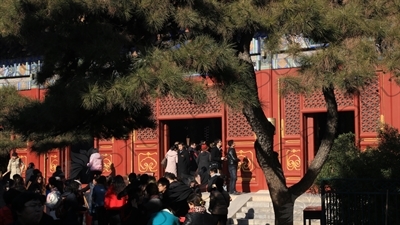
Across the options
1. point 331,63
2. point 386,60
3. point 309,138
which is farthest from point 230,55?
point 309,138

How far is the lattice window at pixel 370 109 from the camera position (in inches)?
775

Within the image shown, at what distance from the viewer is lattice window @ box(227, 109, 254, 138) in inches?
862

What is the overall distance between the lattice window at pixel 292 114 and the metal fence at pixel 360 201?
817 cm

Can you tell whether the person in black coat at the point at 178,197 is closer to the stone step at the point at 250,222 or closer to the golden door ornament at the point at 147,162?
the stone step at the point at 250,222

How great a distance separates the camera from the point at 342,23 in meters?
11.4

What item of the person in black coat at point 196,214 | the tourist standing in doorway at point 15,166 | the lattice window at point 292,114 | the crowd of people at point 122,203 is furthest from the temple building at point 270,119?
the person in black coat at point 196,214

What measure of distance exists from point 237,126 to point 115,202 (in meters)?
9.72

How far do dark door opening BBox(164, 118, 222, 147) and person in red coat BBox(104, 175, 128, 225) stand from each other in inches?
488

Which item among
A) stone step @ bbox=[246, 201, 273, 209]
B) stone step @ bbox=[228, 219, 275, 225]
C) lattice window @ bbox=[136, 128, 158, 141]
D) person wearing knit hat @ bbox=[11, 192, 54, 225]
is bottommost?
stone step @ bbox=[228, 219, 275, 225]

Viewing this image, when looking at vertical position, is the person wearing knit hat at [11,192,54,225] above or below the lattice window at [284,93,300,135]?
below

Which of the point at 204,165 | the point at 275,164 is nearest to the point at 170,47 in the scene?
the point at 275,164

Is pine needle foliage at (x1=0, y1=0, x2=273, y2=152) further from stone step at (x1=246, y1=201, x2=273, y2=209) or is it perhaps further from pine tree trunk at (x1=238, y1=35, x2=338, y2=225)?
stone step at (x1=246, y1=201, x2=273, y2=209)

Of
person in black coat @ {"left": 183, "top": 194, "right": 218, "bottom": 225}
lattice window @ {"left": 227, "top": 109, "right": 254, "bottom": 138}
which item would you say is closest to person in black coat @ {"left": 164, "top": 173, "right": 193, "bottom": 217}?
person in black coat @ {"left": 183, "top": 194, "right": 218, "bottom": 225}

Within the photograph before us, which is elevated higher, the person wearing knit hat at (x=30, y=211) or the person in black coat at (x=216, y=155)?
the person in black coat at (x=216, y=155)
